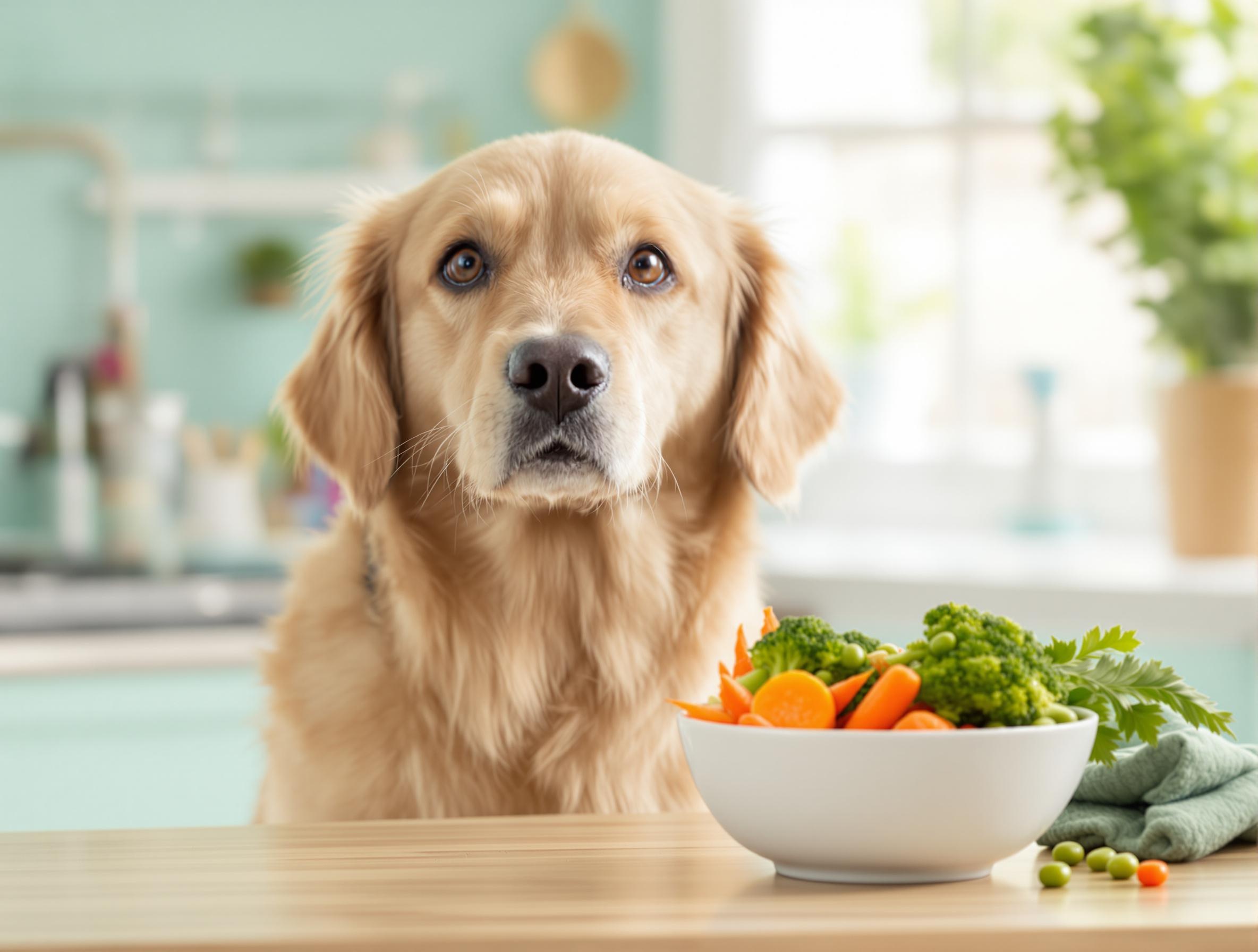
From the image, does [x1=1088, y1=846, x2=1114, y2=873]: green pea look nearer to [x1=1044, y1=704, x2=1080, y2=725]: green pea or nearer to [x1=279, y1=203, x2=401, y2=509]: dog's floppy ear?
[x1=1044, y1=704, x2=1080, y2=725]: green pea

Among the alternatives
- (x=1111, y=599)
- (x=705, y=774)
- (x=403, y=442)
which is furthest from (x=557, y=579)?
(x=1111, y=599)

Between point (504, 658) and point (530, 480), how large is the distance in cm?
19

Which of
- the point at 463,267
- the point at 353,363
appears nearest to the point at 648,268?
the point at 463,267

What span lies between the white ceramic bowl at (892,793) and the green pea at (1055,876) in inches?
0.7

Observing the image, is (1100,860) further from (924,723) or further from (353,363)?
(353,363)

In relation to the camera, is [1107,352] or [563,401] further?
[1107,352]

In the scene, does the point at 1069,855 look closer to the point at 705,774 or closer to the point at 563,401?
the point at 705,774

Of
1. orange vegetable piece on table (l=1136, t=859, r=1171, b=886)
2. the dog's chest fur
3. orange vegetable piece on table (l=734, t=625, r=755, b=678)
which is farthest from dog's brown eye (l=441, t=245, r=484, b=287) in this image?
orange vegetable piece on table (l=1136, t=859, r=1171, b=886)

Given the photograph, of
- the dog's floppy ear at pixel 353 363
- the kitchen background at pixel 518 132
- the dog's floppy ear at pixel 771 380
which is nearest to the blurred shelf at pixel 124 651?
the kitchen background at pixel 518 132

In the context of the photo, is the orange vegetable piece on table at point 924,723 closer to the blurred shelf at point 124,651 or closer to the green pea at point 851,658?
the green pea at point 851,658

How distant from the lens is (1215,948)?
1.98ft

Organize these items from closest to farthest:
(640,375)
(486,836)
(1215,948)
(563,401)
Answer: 1. (1215,948)
2. (486,836)
3. (563,401)
4. (640,375)

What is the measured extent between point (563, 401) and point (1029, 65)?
261cm

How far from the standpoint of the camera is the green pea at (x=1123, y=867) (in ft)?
2.29
